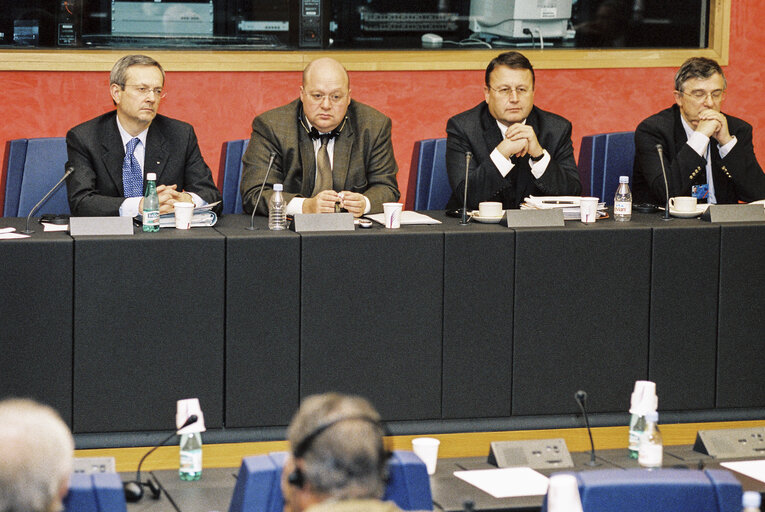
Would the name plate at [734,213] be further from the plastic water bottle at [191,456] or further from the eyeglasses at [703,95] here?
the plastic water bottle at [191,456]

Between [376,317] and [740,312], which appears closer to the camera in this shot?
[376,317]

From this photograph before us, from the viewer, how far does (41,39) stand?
4820 mm

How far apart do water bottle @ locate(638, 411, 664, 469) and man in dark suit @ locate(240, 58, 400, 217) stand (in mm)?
1266

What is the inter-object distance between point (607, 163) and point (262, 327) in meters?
1.84

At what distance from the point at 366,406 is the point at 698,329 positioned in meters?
1.95

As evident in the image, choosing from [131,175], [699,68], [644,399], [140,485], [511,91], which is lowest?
[140,485]

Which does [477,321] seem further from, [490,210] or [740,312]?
[740,312]

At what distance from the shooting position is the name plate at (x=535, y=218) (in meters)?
3.19

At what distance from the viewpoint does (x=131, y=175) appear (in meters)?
3.73

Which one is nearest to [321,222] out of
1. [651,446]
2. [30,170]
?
[651,446]

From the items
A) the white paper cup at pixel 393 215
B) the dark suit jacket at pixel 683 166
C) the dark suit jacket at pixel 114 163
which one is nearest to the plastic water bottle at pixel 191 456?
the white paper cup at pixel 393 215

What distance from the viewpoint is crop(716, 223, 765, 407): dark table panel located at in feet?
10.7

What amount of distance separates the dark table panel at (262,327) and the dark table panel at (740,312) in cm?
122

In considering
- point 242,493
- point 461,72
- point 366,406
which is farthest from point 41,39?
point 366,406
